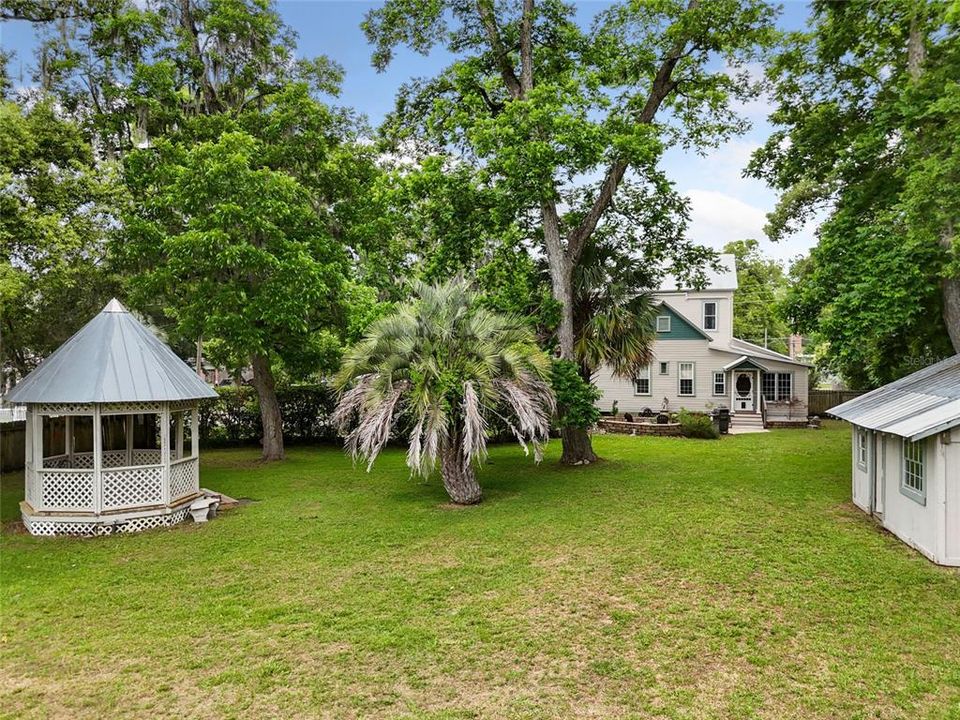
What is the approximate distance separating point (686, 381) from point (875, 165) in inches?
583

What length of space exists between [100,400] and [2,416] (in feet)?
59.9

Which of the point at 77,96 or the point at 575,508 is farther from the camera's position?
the point at 77,96

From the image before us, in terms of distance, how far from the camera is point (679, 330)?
2659cm

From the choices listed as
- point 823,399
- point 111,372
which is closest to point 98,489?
point 111,372

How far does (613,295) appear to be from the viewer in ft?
50.4

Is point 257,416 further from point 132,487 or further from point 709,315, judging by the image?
point 709,315

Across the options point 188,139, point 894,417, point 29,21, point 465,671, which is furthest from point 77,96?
point 894,417

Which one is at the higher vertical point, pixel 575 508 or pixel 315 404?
pixel 315 404

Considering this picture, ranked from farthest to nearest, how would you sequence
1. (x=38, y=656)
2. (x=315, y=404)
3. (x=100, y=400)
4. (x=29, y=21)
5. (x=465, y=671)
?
(x=315, y=404), (x=29, y=21), (x=100, y=400), (x=38, y=656), (x=465, y=671)

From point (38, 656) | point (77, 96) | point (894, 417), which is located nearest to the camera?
point (38, 656)

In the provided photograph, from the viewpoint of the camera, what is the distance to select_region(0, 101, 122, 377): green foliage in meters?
11.0

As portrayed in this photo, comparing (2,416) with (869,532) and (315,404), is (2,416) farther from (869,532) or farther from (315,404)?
(869,532)

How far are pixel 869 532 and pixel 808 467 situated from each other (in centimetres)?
637

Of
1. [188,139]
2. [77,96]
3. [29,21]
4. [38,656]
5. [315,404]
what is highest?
[29,21]
